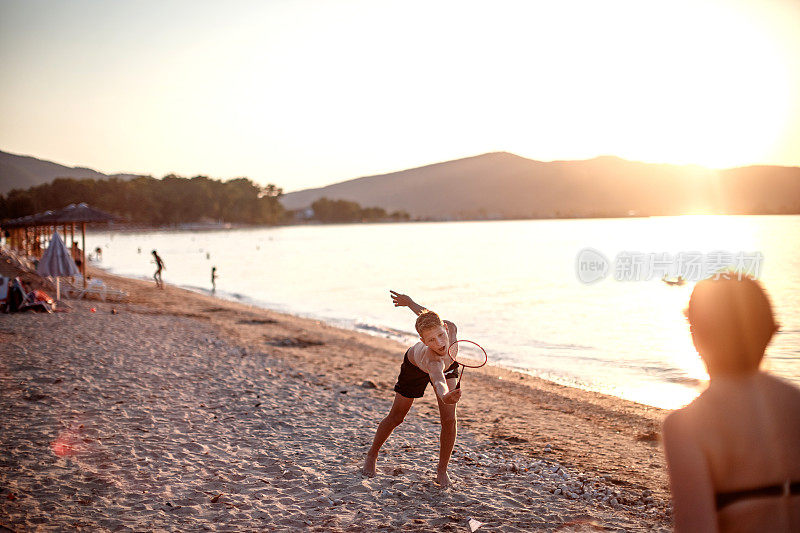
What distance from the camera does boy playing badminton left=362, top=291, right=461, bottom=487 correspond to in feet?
14.0

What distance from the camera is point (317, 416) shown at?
788 centimetres

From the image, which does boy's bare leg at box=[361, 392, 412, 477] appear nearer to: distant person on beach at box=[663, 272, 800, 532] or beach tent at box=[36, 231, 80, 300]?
distant person on beach at box=[663, 272, 800, 532]

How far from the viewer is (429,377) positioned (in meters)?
4.96

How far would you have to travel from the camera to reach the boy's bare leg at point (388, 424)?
5.16 m

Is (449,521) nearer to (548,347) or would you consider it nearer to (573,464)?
(573,464)

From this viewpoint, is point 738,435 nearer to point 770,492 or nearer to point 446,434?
point 770,492

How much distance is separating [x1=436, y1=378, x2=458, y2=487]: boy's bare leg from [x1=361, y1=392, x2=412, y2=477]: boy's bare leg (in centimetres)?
33

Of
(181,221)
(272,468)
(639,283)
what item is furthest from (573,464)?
(181,221)

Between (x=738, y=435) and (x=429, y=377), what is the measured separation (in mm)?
3519

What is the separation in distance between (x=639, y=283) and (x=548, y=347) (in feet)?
86.5

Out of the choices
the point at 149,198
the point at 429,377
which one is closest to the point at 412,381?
the point at 429,377

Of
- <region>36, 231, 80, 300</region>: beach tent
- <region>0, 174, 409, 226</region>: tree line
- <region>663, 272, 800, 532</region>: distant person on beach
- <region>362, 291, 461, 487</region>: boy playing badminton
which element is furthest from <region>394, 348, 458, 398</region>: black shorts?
<region>0, 174, 409, 226</region>: tree line

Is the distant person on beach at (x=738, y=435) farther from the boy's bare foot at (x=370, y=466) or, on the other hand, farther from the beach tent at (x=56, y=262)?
the beach tent at (x=56, y=262)

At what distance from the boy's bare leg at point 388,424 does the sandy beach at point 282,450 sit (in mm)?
136
